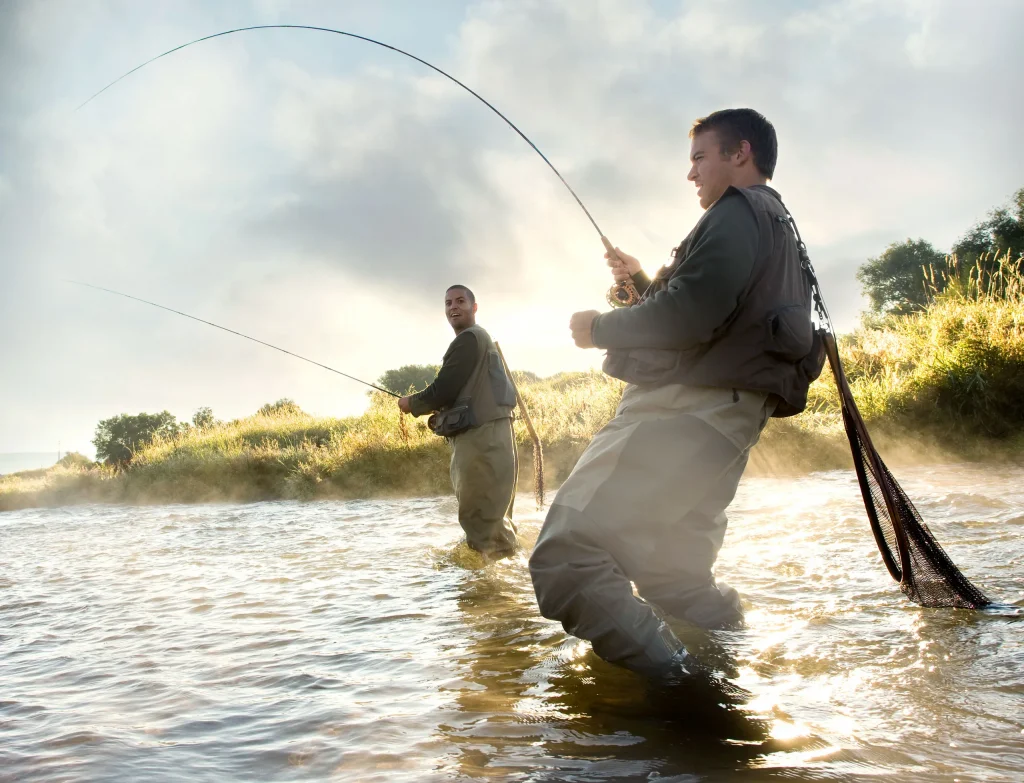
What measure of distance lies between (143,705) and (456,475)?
140 inches

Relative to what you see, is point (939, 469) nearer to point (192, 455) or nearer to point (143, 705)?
point (143, 705)

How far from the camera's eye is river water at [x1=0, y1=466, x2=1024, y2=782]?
2330 millimetres

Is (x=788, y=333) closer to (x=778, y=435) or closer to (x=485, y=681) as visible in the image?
(x=485, y=681)

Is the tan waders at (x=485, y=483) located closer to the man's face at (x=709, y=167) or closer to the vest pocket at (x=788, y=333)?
the man's face at (x=709, y=167)

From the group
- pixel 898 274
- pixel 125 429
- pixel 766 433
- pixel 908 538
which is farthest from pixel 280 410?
pixel 898 274

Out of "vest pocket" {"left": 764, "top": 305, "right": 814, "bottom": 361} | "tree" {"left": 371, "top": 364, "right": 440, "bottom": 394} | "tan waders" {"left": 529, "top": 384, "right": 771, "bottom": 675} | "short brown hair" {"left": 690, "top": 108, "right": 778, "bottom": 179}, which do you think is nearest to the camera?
"tan waders" {"left": 529, "top": 384, "right": 771, "bottom": 675}

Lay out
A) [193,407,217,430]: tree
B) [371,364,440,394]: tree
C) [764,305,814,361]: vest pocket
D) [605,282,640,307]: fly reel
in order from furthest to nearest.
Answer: [371,364,440,394]: tree → [193,407,217,430]: tree → [605,282,640,307]: fly reel → [764,305,814,361]: vest pocket

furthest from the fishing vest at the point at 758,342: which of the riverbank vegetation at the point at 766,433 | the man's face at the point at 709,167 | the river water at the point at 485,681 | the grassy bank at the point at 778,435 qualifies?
the riverbank vegetation at the point at 766,433

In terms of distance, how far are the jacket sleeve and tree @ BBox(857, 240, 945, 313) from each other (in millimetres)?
43612

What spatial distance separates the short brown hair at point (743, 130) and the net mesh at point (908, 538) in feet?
3.17

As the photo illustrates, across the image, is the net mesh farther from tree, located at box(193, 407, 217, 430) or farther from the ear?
tree, located at box(193, 407, 217, 430)

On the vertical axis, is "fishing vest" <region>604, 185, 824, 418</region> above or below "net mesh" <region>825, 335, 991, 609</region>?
above

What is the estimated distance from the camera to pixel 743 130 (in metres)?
3.09

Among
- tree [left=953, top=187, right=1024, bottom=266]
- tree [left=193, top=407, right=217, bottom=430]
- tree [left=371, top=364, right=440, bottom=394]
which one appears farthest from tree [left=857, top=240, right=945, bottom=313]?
tree [left=193, top=407, right=217, bottom=430]
